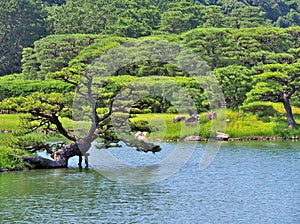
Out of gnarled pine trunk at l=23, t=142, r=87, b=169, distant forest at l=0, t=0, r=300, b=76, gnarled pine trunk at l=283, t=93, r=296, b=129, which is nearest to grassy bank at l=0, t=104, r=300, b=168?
gnarled pine trunk at l=283, t=93, r=296, b=129

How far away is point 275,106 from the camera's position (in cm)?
5947

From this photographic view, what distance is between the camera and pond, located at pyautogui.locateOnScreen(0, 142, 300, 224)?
81.3 ft

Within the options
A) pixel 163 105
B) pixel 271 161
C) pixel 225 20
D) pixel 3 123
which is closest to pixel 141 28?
pixel 225 20

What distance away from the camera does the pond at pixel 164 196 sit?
24.8 metres

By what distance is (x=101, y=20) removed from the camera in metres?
90.4

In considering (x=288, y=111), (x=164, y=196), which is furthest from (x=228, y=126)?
(x=164, y=196)

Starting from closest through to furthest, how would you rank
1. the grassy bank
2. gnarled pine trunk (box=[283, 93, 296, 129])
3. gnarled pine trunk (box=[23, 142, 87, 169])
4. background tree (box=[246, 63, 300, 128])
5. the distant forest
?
1. gnarled pine trunk (box=[23, 142, 87, 169])
2. the grassy bank
3. background tree (box=[246, 63, 300, 128])
4. gnarled pine trunk (box=[283, 93, 296, 129])
5. the distant forest

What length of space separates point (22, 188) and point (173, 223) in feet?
27.7

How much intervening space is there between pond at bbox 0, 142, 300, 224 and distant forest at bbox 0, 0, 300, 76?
4834 centimetres

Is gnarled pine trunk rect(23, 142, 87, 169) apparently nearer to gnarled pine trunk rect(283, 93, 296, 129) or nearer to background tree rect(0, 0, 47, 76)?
gnarled pine trunk rect(283, 93, 296, 129)

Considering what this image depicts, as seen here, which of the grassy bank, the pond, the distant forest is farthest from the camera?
the distant forest

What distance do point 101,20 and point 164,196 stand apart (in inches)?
2513

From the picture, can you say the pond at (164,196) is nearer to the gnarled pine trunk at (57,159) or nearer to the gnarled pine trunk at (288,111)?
the gnarled pine trunk at (57,159)

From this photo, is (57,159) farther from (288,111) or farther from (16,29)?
(16,29)
